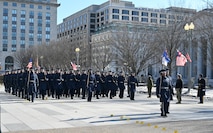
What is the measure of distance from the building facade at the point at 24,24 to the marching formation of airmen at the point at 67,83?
108286mm

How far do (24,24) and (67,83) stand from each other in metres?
116

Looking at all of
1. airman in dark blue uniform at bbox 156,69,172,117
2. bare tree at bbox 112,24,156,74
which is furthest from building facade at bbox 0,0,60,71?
airman in dark blue uniform at bbox 156,69,172,117

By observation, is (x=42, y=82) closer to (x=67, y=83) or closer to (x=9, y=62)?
(x=67, y=83)

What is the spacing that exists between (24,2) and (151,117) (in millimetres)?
127694

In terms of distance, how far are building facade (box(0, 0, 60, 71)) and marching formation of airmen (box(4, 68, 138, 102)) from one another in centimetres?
10829

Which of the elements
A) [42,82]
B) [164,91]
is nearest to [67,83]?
[42,82]

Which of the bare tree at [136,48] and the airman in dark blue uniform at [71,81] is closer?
the airman in dark blue uniform at [71,81]

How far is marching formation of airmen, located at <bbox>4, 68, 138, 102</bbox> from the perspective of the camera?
22.0m

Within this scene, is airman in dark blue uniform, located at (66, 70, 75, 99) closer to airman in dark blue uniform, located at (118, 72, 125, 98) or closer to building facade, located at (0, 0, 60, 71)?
airman in dark blue uniform, located at (118, 72, 125, 98)

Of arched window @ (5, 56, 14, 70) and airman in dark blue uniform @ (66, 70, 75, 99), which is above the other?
arched window @ (5, 56, 14, 70)

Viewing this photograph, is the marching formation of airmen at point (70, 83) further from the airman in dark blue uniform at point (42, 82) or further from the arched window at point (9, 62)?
the arched window at point (9, 62)

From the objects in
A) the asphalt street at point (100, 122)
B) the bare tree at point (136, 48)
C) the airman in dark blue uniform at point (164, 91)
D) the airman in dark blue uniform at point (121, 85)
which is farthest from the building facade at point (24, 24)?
the airman in dark blue uniform at point (164, 91)

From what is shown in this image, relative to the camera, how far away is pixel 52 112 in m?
15.5

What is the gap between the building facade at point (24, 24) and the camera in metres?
132
